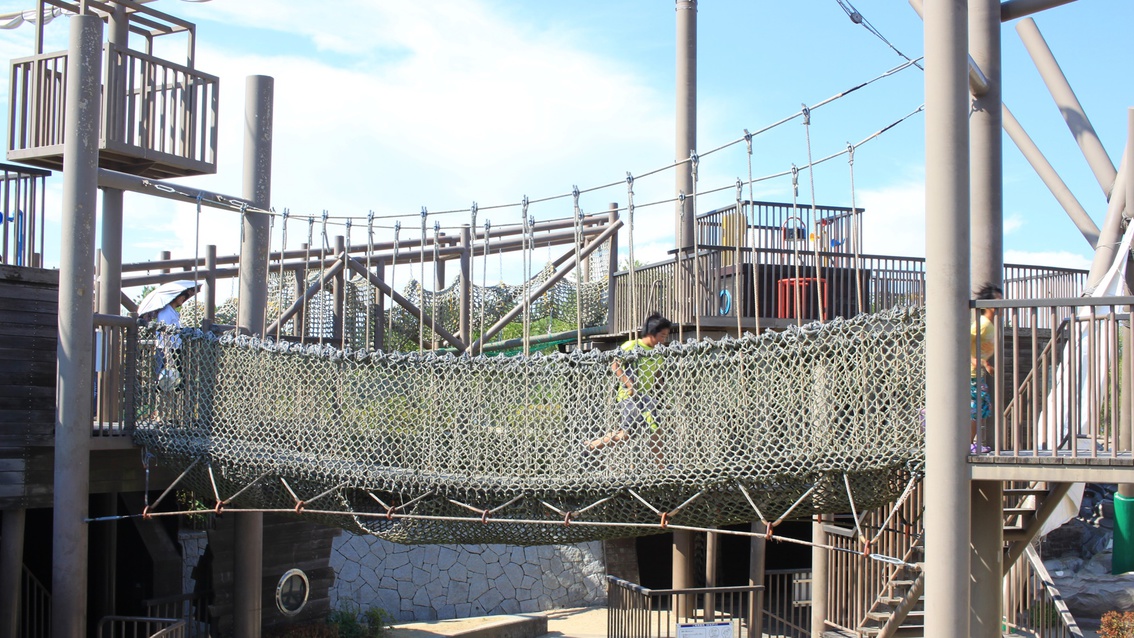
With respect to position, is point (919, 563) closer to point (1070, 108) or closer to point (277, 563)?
point (277, 563)

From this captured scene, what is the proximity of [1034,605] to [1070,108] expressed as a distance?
Answer: 210 inches

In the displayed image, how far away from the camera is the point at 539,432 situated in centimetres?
689

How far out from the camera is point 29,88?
922 centimetres

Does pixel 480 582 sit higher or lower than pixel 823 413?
lower

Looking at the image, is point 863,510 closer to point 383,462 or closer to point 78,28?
point 383,462

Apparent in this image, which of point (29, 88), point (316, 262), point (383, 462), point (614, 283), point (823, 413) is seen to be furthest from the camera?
point (614, 283)

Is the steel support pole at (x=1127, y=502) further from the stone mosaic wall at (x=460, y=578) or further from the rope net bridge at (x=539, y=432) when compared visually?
the stone mosaic wall at (x=460, y=578)

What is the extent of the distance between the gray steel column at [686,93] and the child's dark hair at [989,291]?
25.0 ft

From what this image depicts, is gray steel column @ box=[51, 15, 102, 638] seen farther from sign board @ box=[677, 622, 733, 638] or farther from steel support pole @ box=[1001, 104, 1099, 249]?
steel support pole @ box=[1001, 104, 1099, 249]

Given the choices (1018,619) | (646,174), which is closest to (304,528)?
(646,174)

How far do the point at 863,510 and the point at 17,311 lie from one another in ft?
20.9

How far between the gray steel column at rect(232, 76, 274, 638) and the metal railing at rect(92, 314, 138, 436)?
1006 mm

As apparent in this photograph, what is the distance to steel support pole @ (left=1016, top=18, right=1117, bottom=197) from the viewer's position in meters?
12.0

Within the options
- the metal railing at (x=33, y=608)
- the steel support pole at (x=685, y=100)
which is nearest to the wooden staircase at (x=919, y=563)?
the steel support pole at (x=685, y=100)
